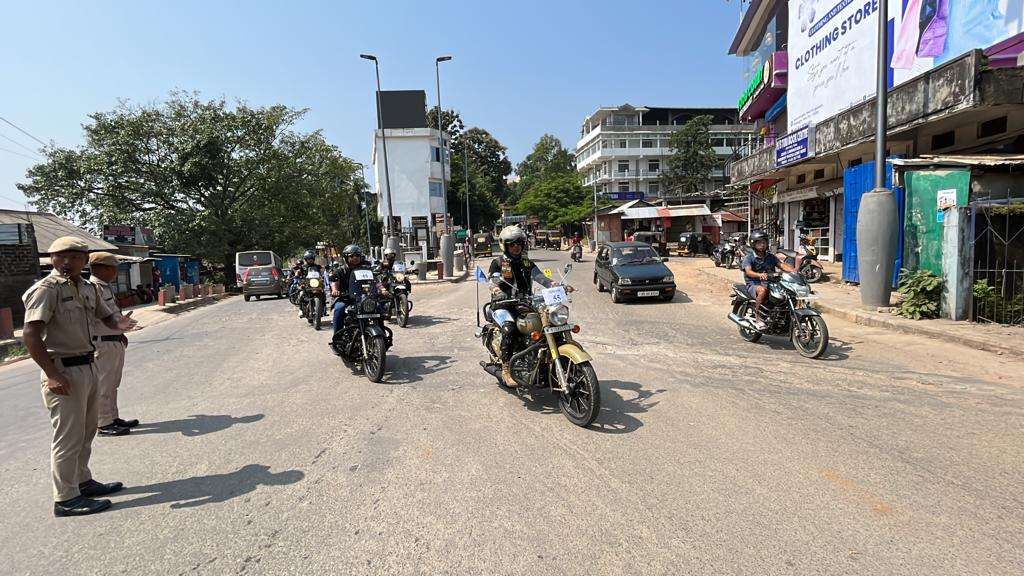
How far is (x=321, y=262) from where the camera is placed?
13.4 metres

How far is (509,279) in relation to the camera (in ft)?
18.9

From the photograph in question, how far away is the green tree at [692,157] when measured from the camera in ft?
199

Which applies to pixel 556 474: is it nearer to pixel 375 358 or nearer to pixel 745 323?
pixel 375 358

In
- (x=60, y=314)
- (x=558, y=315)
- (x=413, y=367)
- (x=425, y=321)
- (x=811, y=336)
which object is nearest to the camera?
(x=60, y=314)

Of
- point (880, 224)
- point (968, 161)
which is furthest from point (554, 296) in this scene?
point (968, 161)

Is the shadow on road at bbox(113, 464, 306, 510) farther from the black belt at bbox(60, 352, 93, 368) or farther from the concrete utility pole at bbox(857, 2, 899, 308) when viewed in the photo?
the concrete utility pole at bbox(857, 2, 899, 308)

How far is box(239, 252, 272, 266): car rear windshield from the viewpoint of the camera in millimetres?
23688

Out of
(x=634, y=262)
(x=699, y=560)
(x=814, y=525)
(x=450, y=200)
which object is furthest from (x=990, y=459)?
(x=450, y=200)

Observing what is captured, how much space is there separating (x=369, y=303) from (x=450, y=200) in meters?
57.0

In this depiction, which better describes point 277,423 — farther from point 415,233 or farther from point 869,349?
point 415,233

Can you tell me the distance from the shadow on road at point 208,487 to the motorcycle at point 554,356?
2209 millimetres

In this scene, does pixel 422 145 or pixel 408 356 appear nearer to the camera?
pixel 408 356

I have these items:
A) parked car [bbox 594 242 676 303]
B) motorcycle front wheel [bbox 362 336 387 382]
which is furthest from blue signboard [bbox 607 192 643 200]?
motorcycle front wheel [bbox 362 336 387 382]

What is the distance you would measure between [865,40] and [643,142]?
53.6 metres
